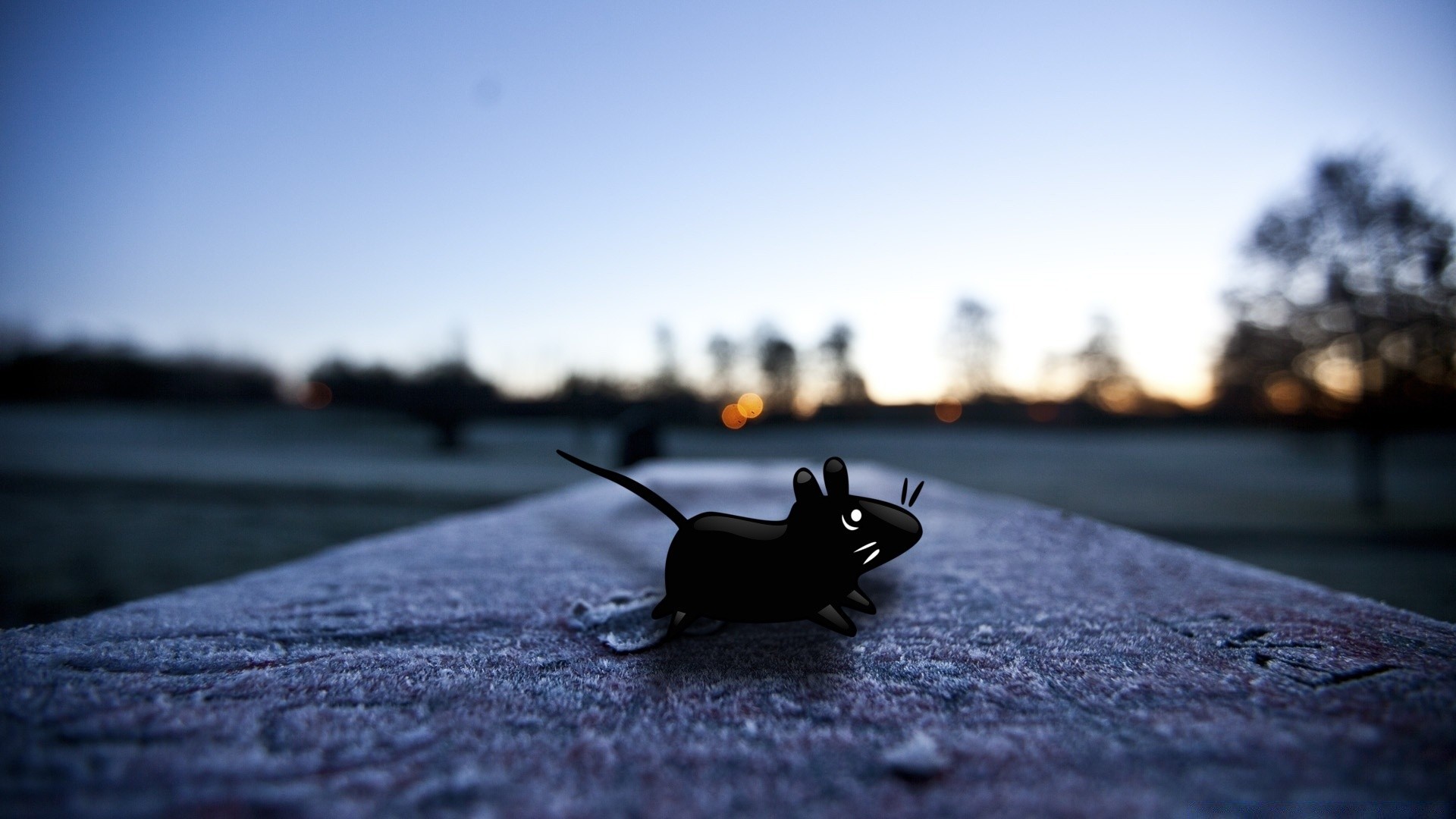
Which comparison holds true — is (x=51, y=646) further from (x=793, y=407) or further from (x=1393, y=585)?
(x=793, y=407)

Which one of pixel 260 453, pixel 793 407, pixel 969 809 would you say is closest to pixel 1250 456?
pixel 793 407

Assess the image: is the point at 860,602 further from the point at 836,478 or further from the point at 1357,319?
the point at 1357,319

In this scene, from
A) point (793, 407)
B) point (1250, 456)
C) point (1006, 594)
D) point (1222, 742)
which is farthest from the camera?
point (793, 407)

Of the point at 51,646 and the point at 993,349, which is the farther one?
the point at 993,349

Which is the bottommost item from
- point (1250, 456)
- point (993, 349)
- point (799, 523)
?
point (1250, 456)

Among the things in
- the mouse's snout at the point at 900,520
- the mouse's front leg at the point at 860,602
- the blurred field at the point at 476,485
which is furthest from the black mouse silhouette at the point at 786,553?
the blurred field at the point at 476,485

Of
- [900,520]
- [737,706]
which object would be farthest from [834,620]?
[737,706]

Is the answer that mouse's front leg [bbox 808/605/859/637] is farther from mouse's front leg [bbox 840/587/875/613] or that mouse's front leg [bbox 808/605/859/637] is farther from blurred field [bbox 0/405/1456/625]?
blurred field [bbox 0/405/1456/625]

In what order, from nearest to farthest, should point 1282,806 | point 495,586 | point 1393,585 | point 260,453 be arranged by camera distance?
point 1282,806 → point 495,586 → point 1393,585 → point 260,453
